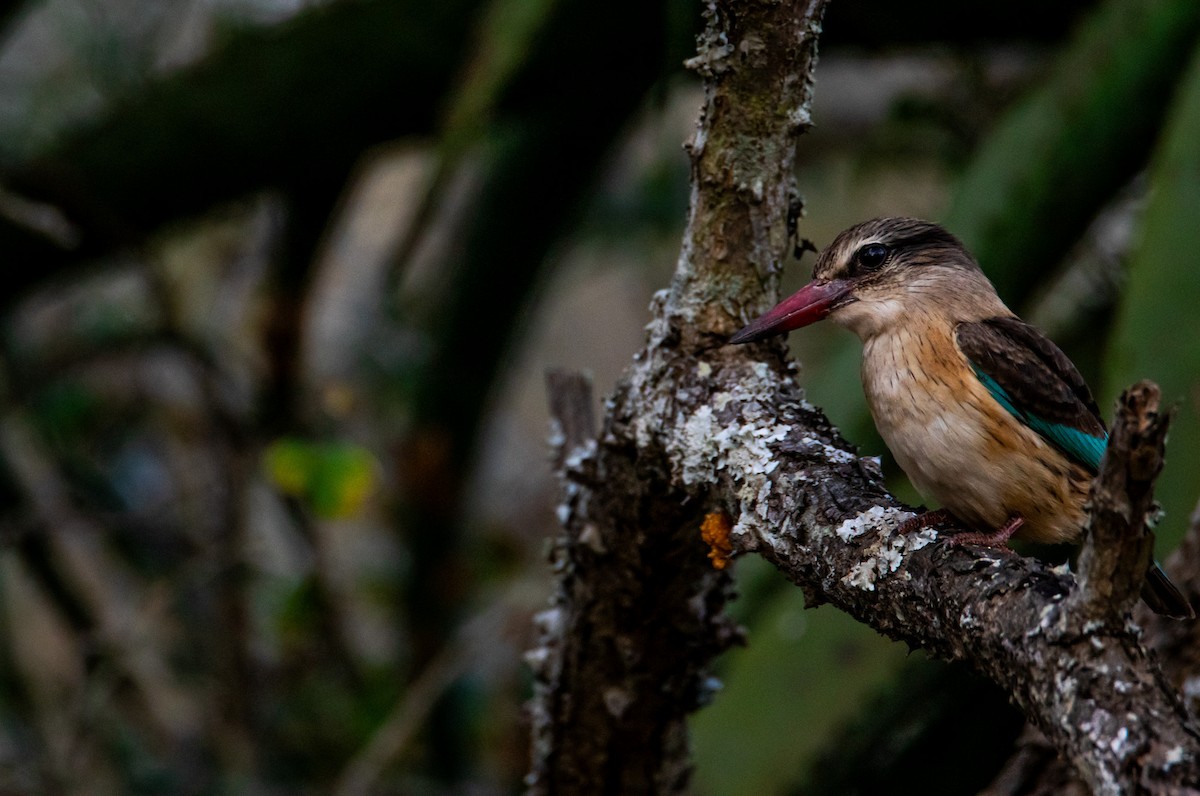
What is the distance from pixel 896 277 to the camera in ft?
5.41

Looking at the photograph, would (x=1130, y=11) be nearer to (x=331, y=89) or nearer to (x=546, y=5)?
(x=546, y=5)

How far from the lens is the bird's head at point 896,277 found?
1.62 m

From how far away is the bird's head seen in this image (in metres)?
1.62

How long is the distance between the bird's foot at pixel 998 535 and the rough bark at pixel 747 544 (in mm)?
132

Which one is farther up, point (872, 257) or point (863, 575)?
point (872, 257)

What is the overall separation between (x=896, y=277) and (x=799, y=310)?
33 cm

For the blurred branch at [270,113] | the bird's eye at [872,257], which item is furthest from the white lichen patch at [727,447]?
the blurred branch at [270,113]

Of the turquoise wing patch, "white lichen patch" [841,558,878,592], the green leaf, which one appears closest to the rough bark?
"white lichen patch" [841,558,878,592]

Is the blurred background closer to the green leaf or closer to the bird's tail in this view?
the green leaf

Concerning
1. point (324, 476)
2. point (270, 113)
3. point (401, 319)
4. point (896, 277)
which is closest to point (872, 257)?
point (896, 277)

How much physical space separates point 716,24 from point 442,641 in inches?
88.0

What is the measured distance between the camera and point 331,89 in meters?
2.25

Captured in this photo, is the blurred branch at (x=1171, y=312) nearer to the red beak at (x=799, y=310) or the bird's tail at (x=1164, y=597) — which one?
the bird's tail at (x=1164, y=597)

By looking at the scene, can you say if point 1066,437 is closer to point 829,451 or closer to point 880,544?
point 829,451
